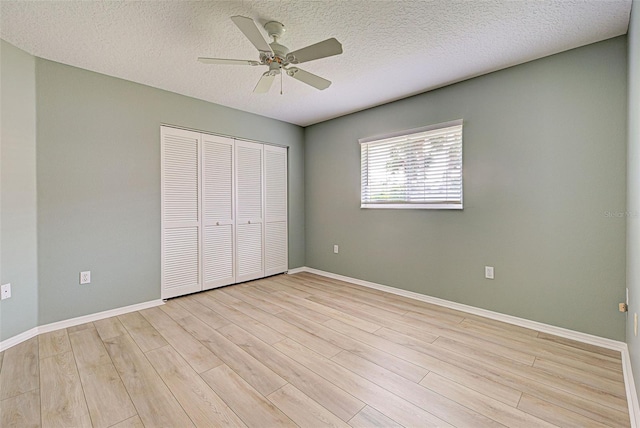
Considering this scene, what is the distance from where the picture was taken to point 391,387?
1.75 meters

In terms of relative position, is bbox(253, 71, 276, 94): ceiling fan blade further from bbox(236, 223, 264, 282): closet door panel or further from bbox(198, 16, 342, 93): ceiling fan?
bbox(236, 223, 264, 282): closet door panel

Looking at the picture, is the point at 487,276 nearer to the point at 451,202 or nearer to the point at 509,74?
the point at 451,202

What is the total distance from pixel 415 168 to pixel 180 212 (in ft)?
9.55

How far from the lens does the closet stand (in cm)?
337

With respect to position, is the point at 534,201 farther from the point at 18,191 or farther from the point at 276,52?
the point at 18,191

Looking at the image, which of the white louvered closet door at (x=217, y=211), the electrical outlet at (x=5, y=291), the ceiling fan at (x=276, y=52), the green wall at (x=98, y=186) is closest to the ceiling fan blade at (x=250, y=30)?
the ceiling fan at (x=276, y=52)

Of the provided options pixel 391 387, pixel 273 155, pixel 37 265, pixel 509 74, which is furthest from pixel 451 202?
pixel 37 265

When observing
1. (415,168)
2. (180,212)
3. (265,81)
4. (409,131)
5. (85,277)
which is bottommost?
(85,277)

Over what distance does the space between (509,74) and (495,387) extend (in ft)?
8.73

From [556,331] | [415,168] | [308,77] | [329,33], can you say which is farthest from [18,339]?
[556,331]

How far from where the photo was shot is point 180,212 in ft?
11.3

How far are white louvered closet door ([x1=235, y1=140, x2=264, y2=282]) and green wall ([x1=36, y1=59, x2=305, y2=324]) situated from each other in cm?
82

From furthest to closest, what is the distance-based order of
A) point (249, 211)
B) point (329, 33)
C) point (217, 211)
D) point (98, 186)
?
point (249, 211), point (217, 211), point (98, 186), point (329, 33)

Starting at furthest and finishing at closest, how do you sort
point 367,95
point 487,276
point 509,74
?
point 367,95, point 487,276, point 509,74
